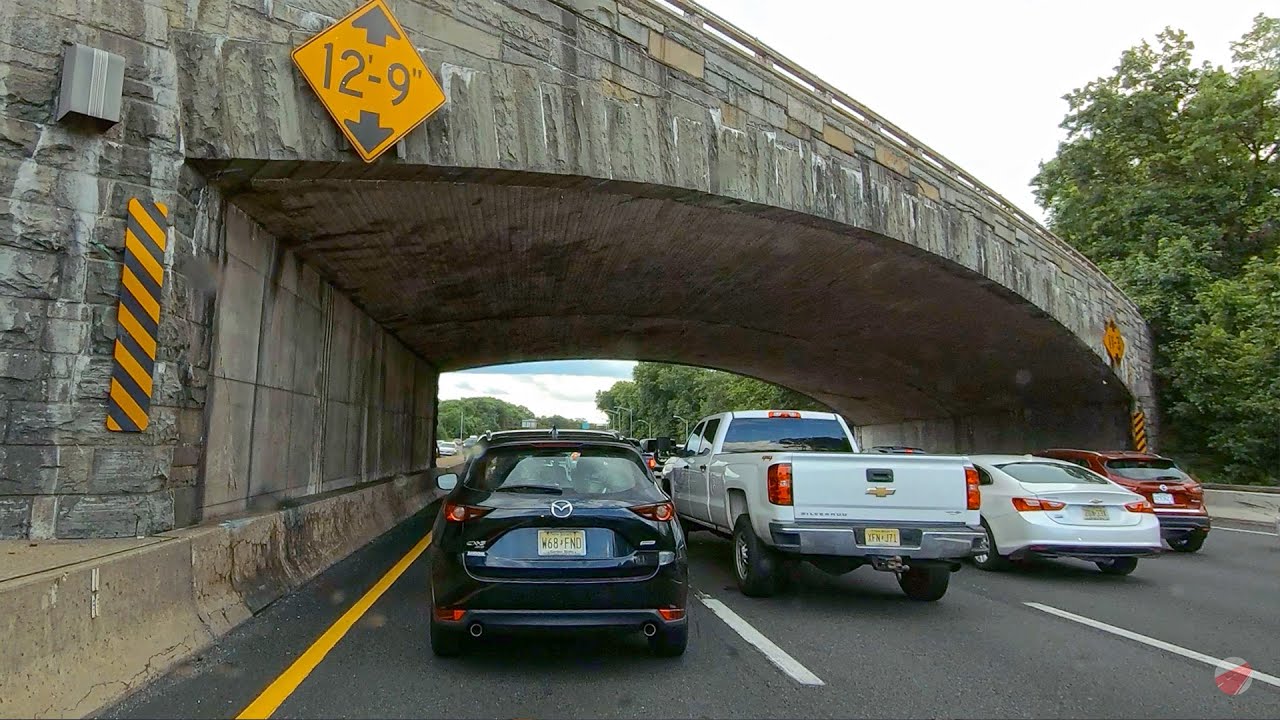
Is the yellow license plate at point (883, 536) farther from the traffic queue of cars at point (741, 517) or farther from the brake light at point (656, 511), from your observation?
the brake light at point (656, 511)

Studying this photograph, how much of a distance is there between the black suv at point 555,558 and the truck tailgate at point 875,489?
2.26m

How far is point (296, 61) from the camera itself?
23.2 ft

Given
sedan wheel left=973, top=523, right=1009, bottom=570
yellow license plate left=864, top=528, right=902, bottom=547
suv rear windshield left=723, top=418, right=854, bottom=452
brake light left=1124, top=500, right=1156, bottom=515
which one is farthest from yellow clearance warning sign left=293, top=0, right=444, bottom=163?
brake light left=1124, top=500, right=1156, bottom=515

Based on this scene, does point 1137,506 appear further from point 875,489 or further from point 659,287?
point 659,287

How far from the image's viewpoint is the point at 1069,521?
897 centimetres

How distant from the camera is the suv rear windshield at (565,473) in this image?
5180mm

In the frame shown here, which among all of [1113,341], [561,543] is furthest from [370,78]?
[1113,341]

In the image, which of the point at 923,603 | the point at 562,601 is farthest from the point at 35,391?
the point at 923,603

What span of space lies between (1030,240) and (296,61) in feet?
47.6

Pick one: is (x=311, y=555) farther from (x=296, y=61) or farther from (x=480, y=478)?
(x=296, y=61)

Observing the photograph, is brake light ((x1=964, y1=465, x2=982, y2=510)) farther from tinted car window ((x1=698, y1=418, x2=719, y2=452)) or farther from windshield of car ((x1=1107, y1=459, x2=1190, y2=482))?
windshield of car ((x1=1107, y1=459, x2=1190, y2=482))

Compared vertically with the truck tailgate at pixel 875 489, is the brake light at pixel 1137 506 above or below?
below

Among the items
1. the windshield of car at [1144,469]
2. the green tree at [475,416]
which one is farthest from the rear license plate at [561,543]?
the green tree at [475,416]

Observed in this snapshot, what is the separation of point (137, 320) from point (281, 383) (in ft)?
12.0
